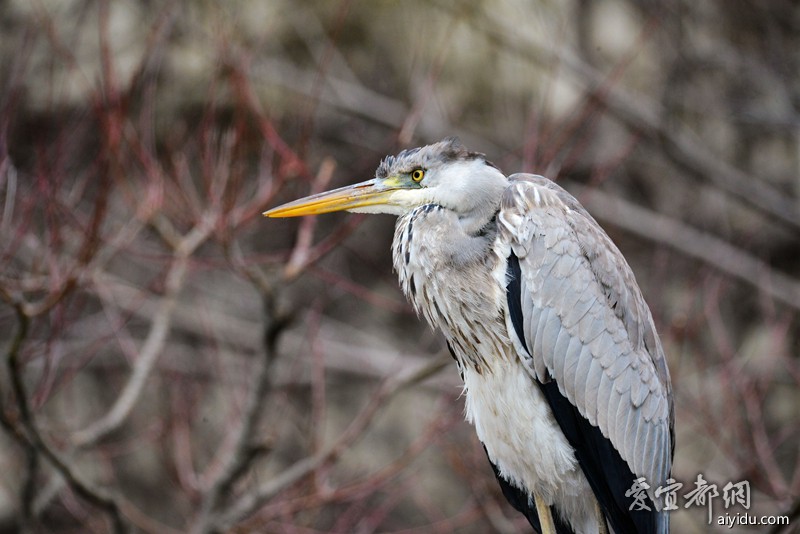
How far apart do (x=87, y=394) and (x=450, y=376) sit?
9.17ft

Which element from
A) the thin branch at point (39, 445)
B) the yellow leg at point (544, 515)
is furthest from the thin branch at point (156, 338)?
the yellow leg at point (544, 515)

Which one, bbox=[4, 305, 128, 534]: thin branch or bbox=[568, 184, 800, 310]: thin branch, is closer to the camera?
bbox=[4, 305, 128, 534]: thin branch

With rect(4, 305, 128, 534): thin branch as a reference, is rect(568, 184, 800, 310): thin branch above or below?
above

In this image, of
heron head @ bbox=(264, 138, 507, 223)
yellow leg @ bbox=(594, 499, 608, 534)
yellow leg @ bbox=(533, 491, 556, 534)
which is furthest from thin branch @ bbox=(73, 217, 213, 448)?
yellow leg @ bbox=(594, 499, 608, 534)

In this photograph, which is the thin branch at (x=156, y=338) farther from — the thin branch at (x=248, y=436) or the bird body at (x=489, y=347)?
the bird body at (x=489, y=347)

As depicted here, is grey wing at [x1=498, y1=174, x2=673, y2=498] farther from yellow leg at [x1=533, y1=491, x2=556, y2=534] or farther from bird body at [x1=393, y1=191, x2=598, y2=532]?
yellow leg at [x1=533, y1=491, x2=556, y2=534]

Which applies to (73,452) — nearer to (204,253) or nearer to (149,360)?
(149,360)

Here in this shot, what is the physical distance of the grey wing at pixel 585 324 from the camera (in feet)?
7.99

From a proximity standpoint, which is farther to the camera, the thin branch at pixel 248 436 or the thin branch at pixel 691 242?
the thin branch at pixel 691 242

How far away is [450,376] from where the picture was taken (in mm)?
5539

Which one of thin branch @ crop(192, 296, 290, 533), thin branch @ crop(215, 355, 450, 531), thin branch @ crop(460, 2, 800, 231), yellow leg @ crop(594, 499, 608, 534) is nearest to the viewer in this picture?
yellow leg @ crop(594, 499, 608, 534)

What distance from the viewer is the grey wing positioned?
2.44 meters

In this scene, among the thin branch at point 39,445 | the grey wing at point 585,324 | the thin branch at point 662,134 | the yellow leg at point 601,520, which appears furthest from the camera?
the thin branch at point 662,134

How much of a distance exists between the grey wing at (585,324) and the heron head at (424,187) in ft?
0.27
